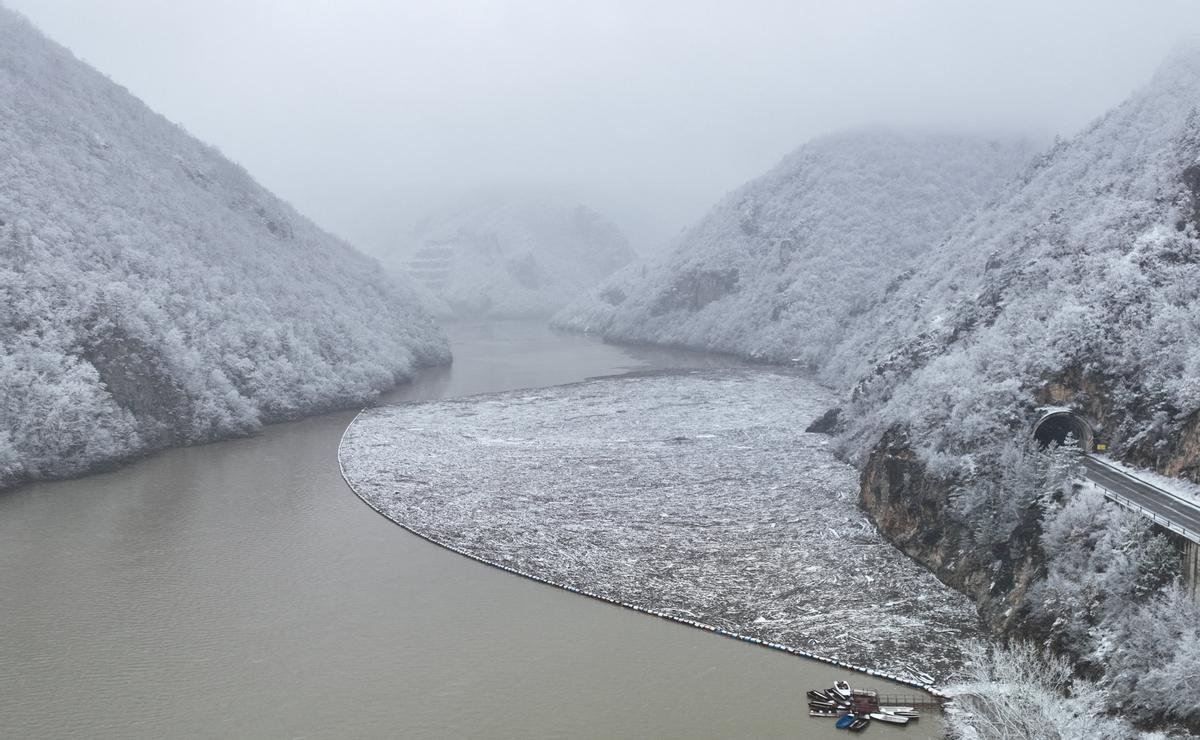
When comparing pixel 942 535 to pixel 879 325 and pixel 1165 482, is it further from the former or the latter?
pixel 879 325

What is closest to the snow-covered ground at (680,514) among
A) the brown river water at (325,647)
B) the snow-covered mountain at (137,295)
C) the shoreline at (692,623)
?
the shoreline at (692,623)

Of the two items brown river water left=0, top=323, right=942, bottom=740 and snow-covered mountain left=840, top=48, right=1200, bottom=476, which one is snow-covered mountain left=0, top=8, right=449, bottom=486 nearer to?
brown river water left=0, top=323, right=942, bottom=740

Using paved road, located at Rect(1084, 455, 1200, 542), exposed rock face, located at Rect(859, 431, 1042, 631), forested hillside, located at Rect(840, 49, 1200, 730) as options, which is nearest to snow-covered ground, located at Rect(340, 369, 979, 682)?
exposed rock face, located at Rect(859, 431, 1042, 631)

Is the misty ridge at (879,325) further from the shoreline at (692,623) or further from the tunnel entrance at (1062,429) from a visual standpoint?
the shoreline at (692,623)

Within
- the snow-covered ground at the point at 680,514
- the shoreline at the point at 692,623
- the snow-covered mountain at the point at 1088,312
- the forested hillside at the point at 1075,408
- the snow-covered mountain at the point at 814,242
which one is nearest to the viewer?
the forested hillside at the point at 1075,408

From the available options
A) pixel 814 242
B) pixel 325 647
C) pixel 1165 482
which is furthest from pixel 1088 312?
pixel 814 242

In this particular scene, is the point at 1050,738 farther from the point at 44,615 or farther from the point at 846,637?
the point at 44,615
